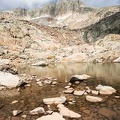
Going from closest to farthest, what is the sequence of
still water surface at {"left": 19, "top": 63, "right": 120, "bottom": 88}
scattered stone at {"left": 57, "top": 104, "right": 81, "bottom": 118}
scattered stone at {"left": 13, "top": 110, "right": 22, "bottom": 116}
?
scattered stone at {"left": 57, "top": 104, "right": 81, "bottom": 118}, scattered stone at {"left": 13, "top": 110, "right": 22, "bottom": 116}, still water surface at {"left": 19, "top": 63, "right": 120, "bottom": 88}

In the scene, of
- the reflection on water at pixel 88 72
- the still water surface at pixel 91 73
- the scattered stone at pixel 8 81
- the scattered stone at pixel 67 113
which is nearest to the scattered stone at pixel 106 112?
the scattered stone at pixel 67 113

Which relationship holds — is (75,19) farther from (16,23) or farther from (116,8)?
(16,23)

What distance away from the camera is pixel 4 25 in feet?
287

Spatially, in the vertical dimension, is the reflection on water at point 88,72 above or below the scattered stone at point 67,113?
below

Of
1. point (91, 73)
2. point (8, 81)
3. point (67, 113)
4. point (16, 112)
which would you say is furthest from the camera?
point (91, 73)

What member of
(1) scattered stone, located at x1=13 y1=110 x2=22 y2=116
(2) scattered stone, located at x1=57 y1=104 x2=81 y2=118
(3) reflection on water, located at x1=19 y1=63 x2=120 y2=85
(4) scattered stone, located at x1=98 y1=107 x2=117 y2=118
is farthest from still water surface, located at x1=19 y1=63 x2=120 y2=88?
(1) scattered stone, located at x1=13 y1=110 x2=22 y2=116

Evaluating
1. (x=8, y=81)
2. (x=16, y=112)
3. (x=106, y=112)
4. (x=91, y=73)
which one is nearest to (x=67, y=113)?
(x=106, y=112)

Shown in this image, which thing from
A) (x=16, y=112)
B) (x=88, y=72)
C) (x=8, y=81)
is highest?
(x=8, y=81)

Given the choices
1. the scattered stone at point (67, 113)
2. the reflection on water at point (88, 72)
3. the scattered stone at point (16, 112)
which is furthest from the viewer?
the reflection on water at point (88, 72)

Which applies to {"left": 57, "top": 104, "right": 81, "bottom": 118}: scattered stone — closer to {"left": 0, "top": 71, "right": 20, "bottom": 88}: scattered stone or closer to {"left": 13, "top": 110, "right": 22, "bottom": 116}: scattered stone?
{"left": 13, "top": 110, "right": 22, "bottom": 116}: scattered stone

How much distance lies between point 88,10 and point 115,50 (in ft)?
363

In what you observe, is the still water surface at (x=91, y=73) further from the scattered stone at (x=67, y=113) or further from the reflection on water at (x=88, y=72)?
the scattered stone at (x=67, y=113)

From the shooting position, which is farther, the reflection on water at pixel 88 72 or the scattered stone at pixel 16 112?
the reflection on water at pixel 88 72

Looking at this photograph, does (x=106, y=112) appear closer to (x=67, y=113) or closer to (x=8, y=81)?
(x=67, y=113)
